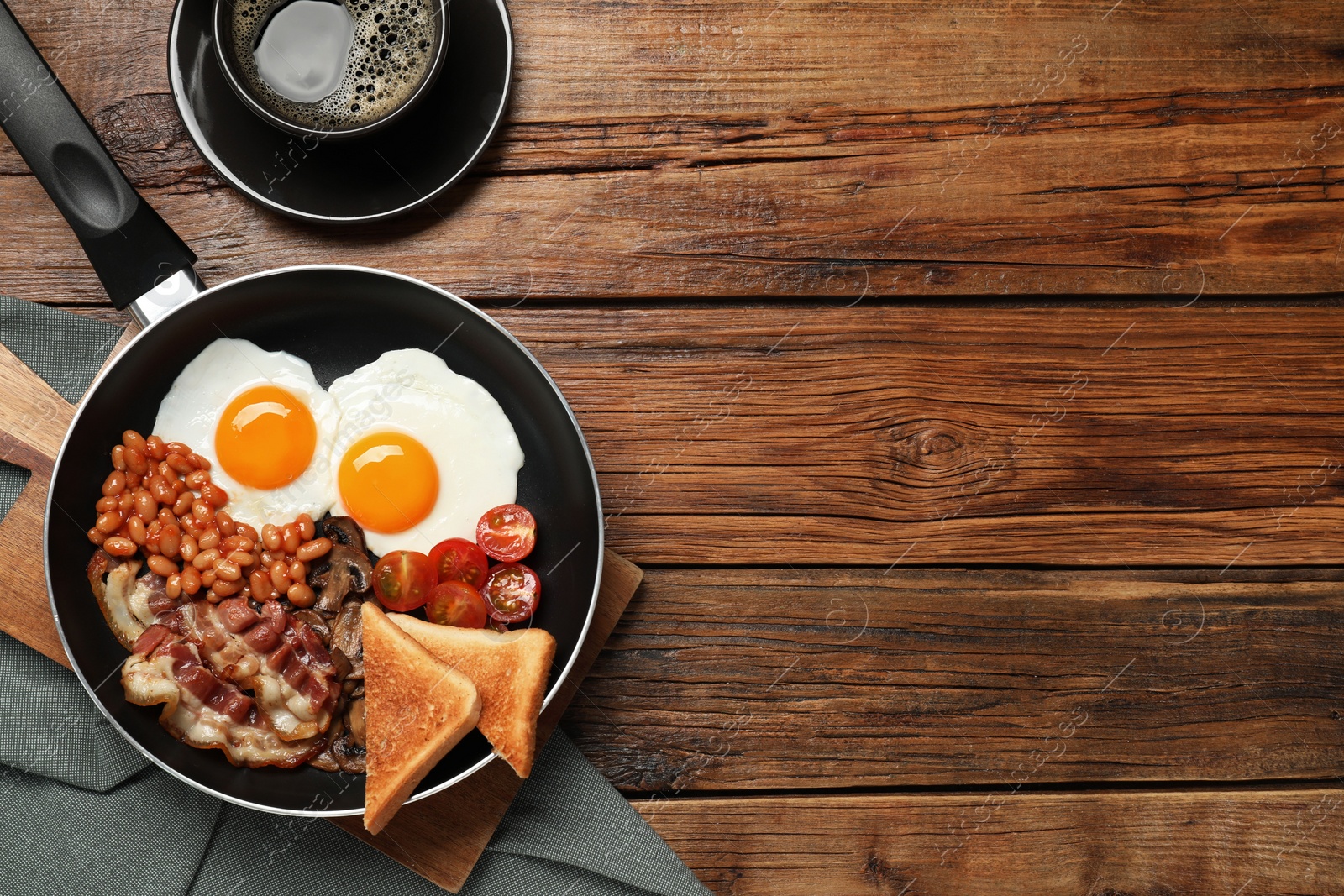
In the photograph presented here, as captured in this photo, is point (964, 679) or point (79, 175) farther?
point (964, 679)

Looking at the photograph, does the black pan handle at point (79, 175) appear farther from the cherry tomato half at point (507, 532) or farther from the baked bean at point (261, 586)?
the cherry tomato half at point (507, 532)

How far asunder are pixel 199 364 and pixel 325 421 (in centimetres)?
27

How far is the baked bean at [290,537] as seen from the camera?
1.59 m

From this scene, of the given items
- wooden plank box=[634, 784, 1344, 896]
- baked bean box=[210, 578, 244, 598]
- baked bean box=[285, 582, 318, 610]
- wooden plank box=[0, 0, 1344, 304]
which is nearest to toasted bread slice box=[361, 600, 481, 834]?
baked bean box=[285, 582, 318, 610]

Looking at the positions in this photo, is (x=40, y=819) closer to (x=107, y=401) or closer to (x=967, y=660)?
(x=107, y=401)

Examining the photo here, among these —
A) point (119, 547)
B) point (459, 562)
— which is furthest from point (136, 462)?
point (459, 562)

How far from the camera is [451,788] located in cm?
170

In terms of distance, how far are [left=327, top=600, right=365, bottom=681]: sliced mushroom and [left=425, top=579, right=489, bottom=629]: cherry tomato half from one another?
0.14 m

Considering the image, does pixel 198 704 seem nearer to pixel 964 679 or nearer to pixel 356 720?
pixel 356 720

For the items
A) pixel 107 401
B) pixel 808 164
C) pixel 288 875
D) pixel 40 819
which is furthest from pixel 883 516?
pixel 40 819

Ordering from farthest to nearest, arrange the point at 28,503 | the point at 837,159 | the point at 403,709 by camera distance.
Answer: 1. the point at 837,159
2. the point at 28,503
3. the point at 403,709

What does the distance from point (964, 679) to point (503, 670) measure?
102cm

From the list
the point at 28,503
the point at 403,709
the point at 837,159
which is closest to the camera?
the point at 403,709

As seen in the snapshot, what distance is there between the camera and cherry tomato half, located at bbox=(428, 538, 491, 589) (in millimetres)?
1610
